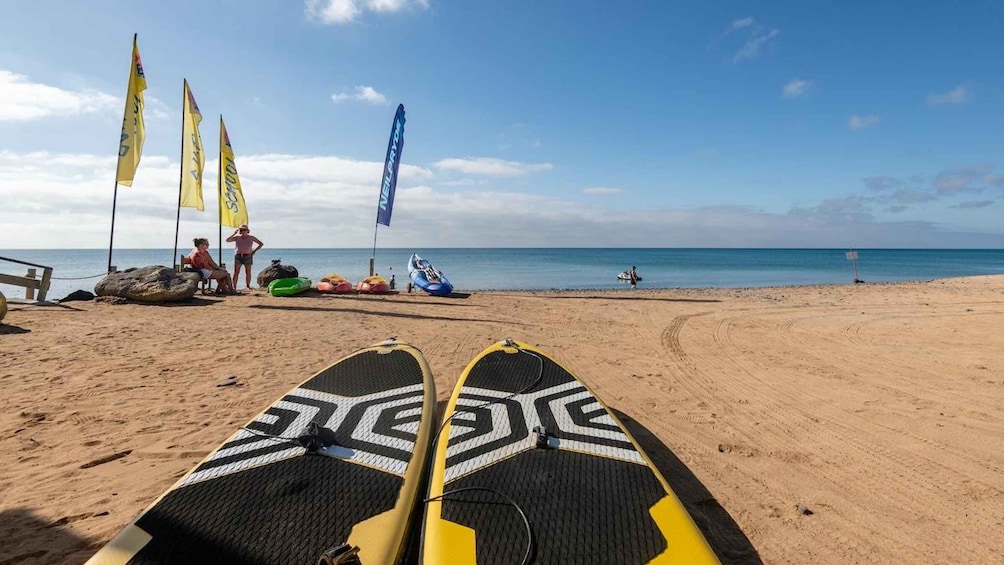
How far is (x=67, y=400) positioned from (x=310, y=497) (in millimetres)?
3492

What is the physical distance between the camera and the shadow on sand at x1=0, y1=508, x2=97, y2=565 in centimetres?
204

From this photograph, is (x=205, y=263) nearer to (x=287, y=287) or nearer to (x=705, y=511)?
(x=287, y=287)

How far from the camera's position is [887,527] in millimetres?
2457

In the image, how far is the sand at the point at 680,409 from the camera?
2.43m

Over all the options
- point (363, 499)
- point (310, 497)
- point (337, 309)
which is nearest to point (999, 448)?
A: point (363, 499)

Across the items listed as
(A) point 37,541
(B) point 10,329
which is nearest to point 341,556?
(A) point 37,541

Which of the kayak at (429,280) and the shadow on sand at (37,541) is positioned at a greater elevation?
the kayak at (429,280)

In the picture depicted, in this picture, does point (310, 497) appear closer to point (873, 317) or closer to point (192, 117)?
point (873, 317)

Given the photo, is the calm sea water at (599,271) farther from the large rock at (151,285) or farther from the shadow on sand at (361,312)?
the shadow on sand at (361,312)

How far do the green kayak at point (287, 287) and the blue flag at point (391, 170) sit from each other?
3219 mm

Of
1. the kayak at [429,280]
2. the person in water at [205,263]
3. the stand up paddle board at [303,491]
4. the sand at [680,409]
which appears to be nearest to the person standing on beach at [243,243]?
the person in water at [205,263]

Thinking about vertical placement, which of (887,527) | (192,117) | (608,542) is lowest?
(887,527)

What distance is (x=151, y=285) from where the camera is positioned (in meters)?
8.96

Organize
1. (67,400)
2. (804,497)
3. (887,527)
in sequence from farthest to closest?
1. (67,400)
2. (804,497)
3. (887,527)
